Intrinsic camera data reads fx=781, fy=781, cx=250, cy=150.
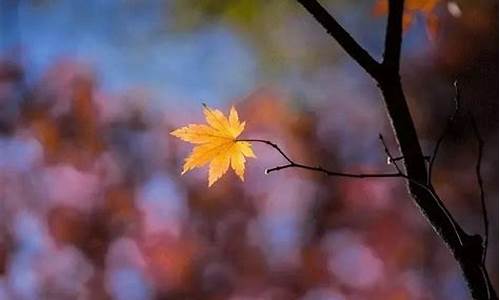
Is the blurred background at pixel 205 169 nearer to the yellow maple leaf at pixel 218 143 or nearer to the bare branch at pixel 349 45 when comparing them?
the yellow maple leaf at pixel 218 143

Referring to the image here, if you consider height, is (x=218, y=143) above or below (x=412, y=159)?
above

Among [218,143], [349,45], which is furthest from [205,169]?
[349,45]

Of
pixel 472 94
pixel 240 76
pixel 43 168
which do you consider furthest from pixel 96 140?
pixel 472 94

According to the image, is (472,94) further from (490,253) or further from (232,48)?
(232,48)

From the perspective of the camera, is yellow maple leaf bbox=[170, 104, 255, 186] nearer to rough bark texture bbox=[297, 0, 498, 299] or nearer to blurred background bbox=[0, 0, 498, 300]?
blurred background bbox=[0, 0, 498, 300]

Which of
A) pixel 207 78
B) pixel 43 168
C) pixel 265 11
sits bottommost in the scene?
pixel 43 168

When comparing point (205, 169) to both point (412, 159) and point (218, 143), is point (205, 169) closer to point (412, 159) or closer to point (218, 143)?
point (218, 143)
